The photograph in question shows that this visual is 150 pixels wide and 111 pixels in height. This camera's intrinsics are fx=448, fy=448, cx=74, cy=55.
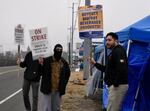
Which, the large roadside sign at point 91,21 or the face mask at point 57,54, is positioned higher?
the large roadside sign at point 91,21

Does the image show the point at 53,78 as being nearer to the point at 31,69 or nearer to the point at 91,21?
the point at 31,69

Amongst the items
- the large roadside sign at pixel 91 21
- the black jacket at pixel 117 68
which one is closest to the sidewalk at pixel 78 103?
Answer: the large roadside sign at pixel 91 21

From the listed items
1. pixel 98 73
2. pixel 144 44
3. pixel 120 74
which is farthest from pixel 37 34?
pixel 98 73

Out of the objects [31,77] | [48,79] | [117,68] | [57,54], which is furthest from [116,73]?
[31,77]

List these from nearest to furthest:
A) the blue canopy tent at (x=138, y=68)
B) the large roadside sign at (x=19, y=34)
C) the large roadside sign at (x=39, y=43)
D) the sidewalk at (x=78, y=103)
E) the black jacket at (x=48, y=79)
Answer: the black jacket at (x=48, y=79), the blue canopy tent at (x=138, y=68), the large roadside sign at (x=39, y=43), the sidewalk at (x=78, y=103), the large roadside sign at (x=19, y=34)

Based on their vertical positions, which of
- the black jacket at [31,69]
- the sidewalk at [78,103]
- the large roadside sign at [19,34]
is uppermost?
the large roadside sign at [19,34]

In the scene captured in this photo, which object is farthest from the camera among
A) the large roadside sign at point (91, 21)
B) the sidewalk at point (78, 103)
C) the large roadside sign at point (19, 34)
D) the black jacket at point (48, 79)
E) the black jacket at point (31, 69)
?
the large roadside sign at point (91, 21)

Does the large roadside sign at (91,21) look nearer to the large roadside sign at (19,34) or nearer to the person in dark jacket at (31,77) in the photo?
the large roadside sign at (19,34)

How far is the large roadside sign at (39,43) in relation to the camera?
34.8 feet

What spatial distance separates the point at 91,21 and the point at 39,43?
5.69 metres

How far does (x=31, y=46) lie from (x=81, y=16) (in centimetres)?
592

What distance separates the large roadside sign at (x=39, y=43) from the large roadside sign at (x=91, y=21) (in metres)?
5.10

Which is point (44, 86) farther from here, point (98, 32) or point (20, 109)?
point (98, 32)

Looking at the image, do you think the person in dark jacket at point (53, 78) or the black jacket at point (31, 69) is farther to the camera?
the black jacket at point (31, 69)
